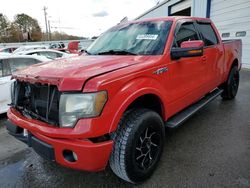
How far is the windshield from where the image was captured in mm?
2889

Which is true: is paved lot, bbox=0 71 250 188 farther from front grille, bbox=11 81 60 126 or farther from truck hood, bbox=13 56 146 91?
truck hood, bbox=13 56 146 91

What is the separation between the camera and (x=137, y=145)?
2.33 m

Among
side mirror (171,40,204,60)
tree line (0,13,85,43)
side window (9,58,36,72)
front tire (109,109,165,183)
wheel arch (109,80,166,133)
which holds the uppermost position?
tree line (0,13,85,43)

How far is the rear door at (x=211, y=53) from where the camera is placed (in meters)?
3.86

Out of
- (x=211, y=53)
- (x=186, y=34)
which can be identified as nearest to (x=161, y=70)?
(x=186, y=34)

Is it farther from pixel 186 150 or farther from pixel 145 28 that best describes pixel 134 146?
pixel 145 28

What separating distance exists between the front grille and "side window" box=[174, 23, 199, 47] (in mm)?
1824

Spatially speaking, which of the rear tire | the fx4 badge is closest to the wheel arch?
the fx4 badge

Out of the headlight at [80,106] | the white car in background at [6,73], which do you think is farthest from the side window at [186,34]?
the white car in background at [6,73]

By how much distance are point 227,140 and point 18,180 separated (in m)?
2.92

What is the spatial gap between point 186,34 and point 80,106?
7.53 feet

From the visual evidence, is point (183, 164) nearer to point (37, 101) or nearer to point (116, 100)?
point (116, 100)

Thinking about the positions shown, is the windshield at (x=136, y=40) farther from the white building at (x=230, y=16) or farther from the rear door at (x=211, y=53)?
the white building at (x=230, y=16)

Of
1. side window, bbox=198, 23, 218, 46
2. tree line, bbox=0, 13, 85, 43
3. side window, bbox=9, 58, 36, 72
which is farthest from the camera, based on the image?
tree line, bbox=0, 13, 85, 43
